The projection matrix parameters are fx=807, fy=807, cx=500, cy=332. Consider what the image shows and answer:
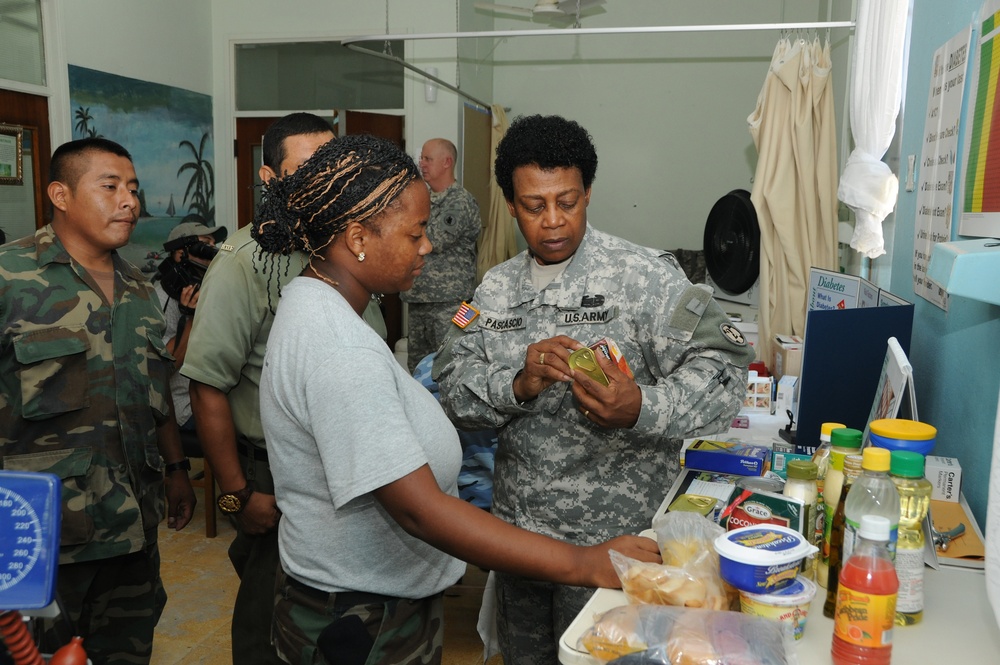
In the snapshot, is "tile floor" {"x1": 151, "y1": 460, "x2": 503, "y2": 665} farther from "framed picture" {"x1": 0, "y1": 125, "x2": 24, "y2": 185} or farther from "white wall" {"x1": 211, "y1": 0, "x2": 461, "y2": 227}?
"white wall" {"x1": 211, "y1": 0, "x2": 461, "y2": 227}

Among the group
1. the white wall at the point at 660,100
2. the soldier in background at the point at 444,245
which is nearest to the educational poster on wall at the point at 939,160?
the soldier in background at the point at 444,245

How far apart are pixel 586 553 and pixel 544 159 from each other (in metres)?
0.94

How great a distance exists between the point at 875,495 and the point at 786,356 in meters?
2.16

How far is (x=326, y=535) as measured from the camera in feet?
4.37

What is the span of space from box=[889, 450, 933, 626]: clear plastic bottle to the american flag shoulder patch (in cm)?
102

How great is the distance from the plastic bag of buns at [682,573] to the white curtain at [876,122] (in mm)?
1774

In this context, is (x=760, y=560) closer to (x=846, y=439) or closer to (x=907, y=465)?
(x=907, y=465)

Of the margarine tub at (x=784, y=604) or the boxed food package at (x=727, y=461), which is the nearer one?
the margarine tub at (x=784, y=604)

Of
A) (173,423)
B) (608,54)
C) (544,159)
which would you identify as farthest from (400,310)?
(544,159)

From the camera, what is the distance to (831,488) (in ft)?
4.37

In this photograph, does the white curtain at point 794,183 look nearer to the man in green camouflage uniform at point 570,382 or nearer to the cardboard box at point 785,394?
the cardboard box at point 785,394

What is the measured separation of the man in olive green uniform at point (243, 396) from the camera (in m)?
Answer: 1.99

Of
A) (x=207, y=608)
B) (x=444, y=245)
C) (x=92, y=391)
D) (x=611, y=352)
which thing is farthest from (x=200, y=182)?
(x=611, y=352)

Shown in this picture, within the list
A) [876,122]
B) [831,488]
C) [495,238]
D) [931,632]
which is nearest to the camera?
[931,632]
